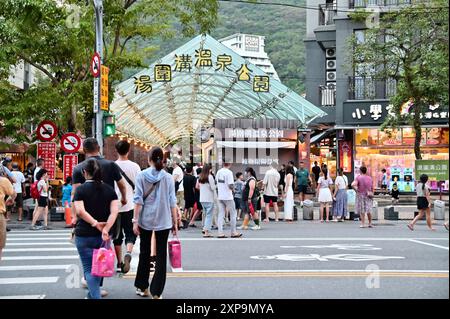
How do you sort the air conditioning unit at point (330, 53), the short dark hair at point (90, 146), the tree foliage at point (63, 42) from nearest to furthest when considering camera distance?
the short dark hair at point (90, 146), the tree foliage at point (63, 42), the air conditioning unit at point (330, 53)

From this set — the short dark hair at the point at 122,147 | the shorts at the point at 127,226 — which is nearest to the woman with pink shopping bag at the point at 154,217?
the short dark hair at the point at 122,147

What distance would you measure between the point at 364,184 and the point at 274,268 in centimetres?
844

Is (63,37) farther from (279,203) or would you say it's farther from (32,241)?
(279,203)

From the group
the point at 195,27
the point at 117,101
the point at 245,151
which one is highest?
the point at 195,27

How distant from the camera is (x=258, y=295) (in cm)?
804

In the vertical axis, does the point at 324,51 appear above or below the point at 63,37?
above

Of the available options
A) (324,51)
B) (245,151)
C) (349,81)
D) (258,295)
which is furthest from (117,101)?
(258,295)

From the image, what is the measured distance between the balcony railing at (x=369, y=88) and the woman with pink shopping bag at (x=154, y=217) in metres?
25.9

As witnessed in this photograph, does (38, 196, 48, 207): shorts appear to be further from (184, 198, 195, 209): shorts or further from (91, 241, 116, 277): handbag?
(91, 241, 116, 277): handbag

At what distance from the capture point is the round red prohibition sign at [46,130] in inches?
819

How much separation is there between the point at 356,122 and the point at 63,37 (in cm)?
1739

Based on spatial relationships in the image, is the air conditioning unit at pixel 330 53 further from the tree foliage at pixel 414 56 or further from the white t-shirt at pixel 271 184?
the white t-shirt at pixel 271 184

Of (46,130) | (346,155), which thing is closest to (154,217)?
(46,130)

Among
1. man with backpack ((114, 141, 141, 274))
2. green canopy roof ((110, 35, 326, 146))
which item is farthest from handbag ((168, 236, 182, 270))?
green canopy roof ((110, 35, 326, 146))
